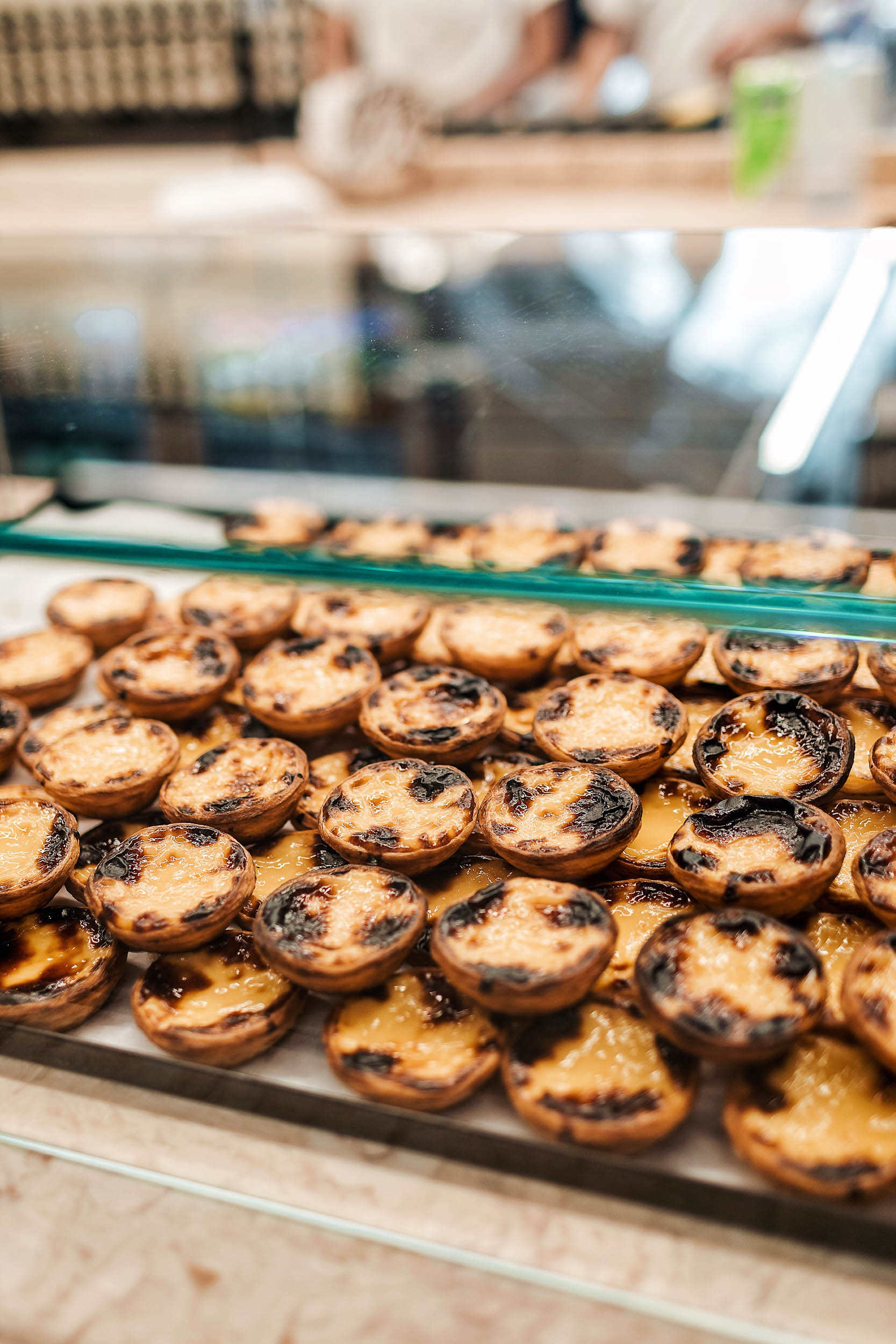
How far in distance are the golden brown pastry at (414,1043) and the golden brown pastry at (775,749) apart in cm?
47

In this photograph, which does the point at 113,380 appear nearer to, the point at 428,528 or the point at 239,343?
the point at 239,343

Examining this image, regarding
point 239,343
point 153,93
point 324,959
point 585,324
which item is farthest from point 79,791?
point 153,93

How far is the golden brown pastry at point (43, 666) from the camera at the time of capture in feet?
5.76

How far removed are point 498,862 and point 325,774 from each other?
1.08ft

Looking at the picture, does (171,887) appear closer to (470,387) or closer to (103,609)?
(103,609)

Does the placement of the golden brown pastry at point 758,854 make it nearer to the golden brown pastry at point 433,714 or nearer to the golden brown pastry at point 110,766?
the golden brown pastry at point 433,714

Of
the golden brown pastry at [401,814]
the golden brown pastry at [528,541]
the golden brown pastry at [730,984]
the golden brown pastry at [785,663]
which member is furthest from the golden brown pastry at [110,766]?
the golden brown pastry at [785,663]

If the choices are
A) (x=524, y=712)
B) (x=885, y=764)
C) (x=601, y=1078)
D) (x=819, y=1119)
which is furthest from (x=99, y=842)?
(x=885, y=764)

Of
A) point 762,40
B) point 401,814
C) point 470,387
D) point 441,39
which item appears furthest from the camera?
point 441,39

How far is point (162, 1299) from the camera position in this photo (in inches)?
39.7

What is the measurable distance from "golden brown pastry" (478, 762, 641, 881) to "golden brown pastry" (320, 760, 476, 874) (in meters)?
0.04

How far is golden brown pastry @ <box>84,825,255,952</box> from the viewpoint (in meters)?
1.18

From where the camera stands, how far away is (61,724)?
5.42 ft

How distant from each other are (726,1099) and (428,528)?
54.7 inches
